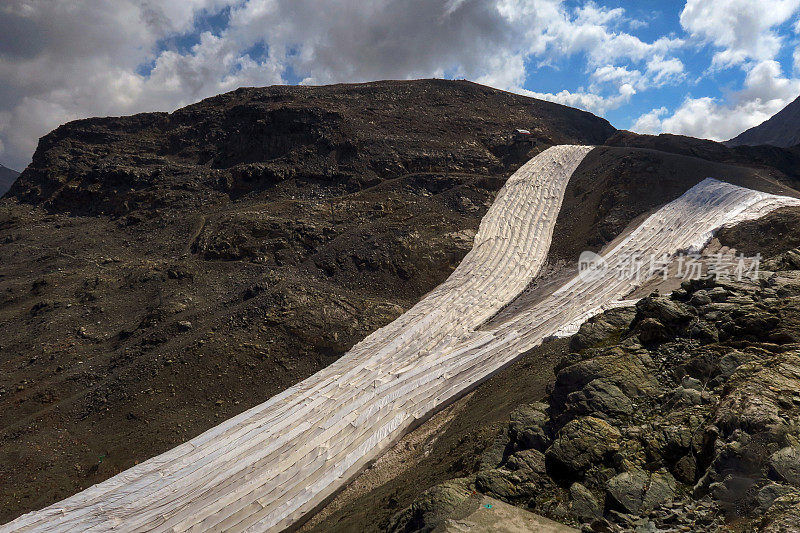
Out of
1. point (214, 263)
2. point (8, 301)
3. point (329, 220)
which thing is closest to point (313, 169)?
point (329, 220)

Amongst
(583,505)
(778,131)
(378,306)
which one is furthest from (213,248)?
(778,131)

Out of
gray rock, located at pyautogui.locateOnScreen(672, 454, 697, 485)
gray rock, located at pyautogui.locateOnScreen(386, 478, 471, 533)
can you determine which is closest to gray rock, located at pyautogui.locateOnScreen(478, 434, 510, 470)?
gray rock, located at pyautogui.locateOnScreen(386, 478, 471, 533)

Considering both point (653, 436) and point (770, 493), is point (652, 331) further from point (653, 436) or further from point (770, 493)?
point (770, 493)

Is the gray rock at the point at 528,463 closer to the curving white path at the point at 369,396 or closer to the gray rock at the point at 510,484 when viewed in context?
the gray rock at the point at 510,484

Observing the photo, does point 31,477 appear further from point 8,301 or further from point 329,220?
point 329,220

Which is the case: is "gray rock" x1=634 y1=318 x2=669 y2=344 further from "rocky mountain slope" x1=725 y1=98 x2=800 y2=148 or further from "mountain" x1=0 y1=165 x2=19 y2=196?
"mountain" x1=0 y1=165 x2=19 y2=196
